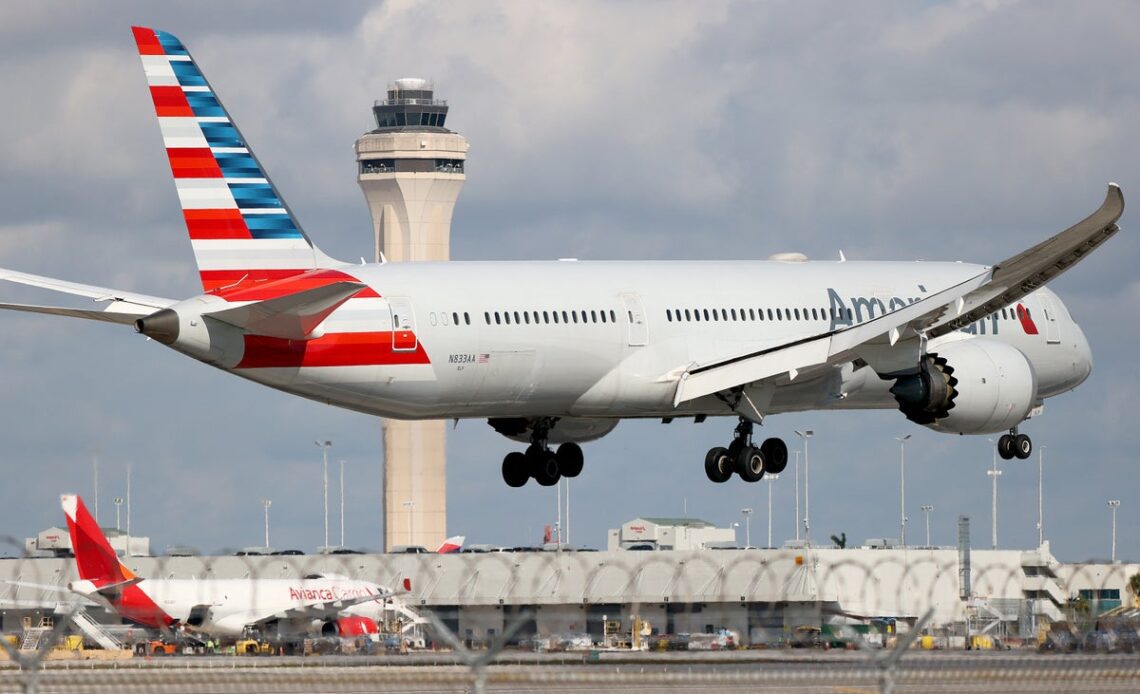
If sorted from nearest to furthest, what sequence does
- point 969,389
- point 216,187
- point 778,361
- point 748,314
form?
point 216,187
point 969,389
point 778,361
point 748,314

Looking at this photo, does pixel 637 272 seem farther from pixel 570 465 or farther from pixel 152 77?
pixel 152 77

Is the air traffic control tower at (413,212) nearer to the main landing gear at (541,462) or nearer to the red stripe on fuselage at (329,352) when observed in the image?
the main landing gear at (541,462)

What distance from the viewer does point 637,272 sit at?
53688 millimetres

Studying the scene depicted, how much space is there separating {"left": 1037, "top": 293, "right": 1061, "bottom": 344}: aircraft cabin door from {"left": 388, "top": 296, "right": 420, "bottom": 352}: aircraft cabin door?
62.5 feet

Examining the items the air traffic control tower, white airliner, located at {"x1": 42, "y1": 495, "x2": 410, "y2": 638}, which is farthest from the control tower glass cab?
white airliner, located at {"x1": 42, "y1": 495, "x2": 410, "y2": 638}

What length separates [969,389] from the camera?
52219 mm

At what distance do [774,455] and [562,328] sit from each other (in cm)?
718

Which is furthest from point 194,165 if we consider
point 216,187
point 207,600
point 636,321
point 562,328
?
point 207,600

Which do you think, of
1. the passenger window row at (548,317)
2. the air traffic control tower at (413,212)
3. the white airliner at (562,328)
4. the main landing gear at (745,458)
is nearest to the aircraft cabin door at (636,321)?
the white airliner at (562,328)

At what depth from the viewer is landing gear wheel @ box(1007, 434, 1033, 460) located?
57.1 meters

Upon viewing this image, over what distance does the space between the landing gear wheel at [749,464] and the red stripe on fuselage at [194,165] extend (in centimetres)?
1403

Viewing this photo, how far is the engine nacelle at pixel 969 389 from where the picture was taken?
52094 mm

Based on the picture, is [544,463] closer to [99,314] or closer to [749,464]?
[749,464]

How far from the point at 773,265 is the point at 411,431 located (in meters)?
127
